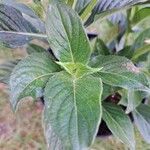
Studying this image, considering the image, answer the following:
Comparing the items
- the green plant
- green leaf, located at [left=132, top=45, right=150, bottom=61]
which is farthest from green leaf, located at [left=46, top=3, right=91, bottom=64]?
green leaf, located at [left=132, top=45, right=150, bottom=61]

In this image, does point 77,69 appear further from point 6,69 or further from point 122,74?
point 6,69

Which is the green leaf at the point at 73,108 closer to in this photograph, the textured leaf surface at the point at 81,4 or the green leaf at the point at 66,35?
the green leaf at the point at 66,35

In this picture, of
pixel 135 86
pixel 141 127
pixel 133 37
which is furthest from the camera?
pixel 133 37

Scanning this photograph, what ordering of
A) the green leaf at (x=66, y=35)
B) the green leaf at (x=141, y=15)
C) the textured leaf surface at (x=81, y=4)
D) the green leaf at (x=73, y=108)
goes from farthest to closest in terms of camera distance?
the green leaf at (x=141, y=15) < the textured leaf surface at (x=81, y=4) < the green leaf at (x=66, y=35) < the green leaf at (x=73, y=108)

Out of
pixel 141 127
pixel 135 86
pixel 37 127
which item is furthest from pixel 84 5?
pixel 37 127

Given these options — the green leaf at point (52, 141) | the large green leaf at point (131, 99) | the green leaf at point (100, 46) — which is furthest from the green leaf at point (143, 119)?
the green leaf at point (52, 141)

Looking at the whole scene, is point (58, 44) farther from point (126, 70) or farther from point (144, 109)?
point (144, 109)

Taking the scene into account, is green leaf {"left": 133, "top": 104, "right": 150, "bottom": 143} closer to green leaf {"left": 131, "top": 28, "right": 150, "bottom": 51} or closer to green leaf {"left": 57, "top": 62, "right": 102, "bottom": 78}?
green leaf {"left": 131, "top": 28, "right": 150, "bottom": 51}
